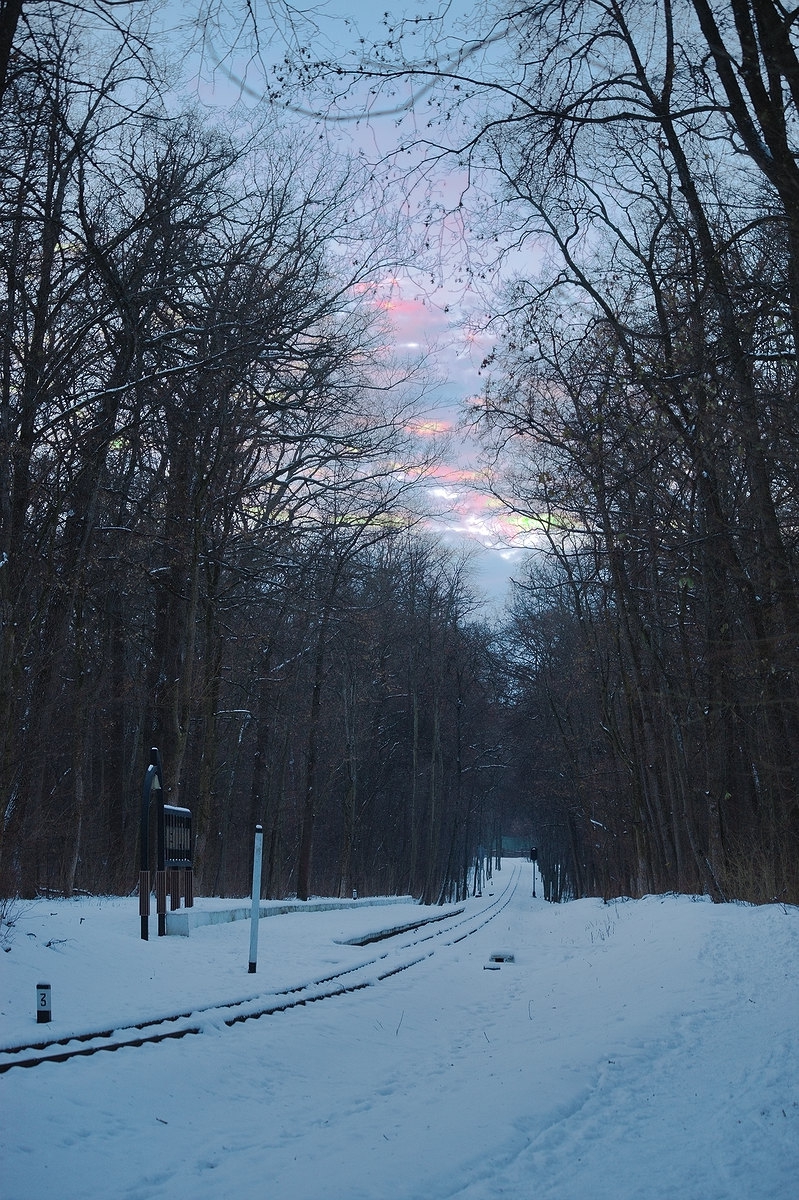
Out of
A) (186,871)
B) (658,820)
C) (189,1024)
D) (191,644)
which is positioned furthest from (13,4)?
(658,820)

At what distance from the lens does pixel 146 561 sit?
20938mm

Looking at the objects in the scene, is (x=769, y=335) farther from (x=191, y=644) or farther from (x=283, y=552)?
(x=283, y=552)

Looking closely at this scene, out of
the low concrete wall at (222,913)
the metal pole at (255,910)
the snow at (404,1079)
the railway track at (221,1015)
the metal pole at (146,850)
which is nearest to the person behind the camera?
the snow at (404,1079)

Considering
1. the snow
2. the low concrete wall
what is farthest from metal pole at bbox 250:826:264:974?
the low concrete wall

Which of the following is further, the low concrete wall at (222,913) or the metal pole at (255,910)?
the low concrete wall at (222,913)

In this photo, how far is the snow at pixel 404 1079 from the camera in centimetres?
452

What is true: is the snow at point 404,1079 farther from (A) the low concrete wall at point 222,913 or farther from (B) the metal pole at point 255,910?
(A) the low concrete wall at point 222,913

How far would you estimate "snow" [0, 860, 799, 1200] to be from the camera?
14.8ft

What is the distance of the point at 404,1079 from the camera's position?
22.5 feet

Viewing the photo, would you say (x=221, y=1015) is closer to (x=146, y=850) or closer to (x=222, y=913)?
(x=146, y=850)

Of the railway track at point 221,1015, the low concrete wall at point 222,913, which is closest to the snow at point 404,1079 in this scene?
the railway track at point 221,1015

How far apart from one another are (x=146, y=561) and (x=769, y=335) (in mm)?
14521

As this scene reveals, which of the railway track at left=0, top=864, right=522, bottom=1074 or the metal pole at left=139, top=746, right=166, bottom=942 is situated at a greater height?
the metal pole at left=139, top=746, right=166, bottom=942

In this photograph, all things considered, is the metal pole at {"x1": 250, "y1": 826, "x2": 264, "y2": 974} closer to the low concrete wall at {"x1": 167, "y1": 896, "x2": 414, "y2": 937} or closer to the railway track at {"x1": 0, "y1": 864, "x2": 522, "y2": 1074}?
the railway track at {"x1": 0, "y1": 864, "x2": 522, "y2": 1074}
